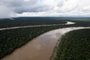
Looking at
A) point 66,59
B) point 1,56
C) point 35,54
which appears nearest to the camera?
point 66,59

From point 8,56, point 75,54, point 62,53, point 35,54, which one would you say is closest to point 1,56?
point 8,56

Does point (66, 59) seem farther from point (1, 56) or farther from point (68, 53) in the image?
point (1, 56)

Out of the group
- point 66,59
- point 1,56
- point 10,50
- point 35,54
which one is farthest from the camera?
point 10,50

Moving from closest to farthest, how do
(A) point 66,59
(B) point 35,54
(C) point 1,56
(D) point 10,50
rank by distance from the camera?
(A) point 66,59 < (C) point 1,56 < (B) point 35,54 < (D) point 10,50

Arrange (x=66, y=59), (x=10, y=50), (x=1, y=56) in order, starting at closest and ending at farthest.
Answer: (x=66, y=59)
(x=1, y=56)
(x=10, y=50)

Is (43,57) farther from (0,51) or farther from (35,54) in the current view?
(0,51)

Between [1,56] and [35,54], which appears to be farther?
[35,54]

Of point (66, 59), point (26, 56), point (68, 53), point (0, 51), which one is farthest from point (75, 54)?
point (0, 51)

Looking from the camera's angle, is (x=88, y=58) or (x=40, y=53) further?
(x=40, y=53)
